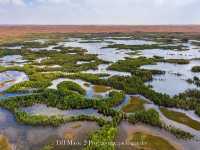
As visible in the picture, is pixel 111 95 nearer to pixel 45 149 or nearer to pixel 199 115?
pixel 199 115

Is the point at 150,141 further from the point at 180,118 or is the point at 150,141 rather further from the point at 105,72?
the point at 105,72

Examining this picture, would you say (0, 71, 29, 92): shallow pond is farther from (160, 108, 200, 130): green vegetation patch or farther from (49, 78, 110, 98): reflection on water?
(160, 108, 200, 130): green vegetation patch

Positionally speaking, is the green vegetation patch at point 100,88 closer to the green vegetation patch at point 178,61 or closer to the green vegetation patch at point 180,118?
the green vegetation patch at point 180,118

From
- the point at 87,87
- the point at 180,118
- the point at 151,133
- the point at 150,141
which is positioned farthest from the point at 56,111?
the point at 180,118

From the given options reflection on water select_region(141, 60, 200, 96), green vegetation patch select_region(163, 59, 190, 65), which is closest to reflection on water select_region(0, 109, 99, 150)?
reflection on water select_region(141, 60, 200, 96)

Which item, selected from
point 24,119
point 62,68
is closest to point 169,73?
point 62,68
